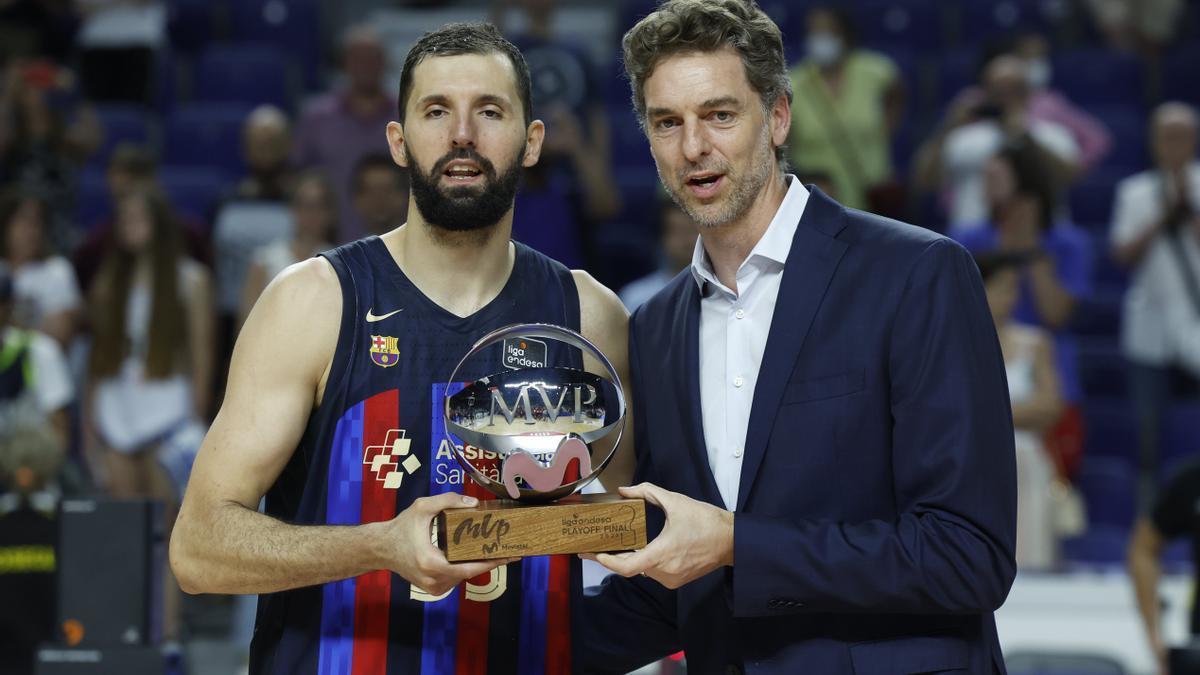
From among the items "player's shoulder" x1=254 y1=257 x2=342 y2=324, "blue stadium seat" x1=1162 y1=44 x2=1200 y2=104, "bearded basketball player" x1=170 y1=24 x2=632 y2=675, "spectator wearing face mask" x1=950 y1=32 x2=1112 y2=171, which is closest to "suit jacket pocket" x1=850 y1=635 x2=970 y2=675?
"bearded basketball player" x1=170 y1=24 x2=632 y2=675

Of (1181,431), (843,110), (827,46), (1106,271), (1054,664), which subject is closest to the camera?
(1054,664)

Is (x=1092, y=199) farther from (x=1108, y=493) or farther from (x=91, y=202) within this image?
(x=91, y=202)

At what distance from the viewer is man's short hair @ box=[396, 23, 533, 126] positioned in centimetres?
331

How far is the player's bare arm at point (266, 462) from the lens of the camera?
3.02m

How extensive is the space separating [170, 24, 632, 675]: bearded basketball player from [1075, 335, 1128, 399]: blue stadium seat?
20.3 ft

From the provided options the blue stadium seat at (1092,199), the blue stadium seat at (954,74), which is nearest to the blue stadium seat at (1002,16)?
the blue stadium seat at (954,74)

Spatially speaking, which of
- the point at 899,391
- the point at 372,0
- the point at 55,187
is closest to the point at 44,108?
the point at 55,187

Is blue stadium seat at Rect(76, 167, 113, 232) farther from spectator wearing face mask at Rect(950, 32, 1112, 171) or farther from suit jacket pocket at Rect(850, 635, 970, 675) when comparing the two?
suit jacket pocket at Rect(850, 635, 970, 675)

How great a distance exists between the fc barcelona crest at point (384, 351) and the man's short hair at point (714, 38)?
72 centimetres

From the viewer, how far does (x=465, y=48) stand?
10.8 ft

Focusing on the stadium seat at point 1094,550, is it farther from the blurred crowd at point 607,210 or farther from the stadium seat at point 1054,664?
the stadium seat at point 1054,664

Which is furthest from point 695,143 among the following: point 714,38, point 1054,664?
point 1054,664

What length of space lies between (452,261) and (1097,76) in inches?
312

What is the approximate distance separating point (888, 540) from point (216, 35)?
9.67 meters
